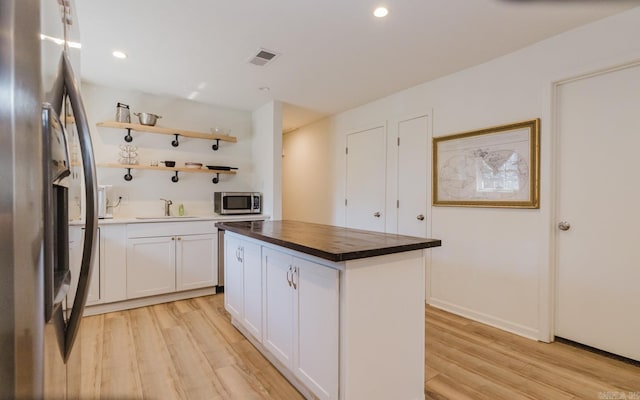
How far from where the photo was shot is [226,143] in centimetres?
429

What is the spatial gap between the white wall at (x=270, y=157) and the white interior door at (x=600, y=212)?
2902 mm

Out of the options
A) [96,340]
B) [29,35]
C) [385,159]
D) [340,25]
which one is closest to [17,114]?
[29,35]

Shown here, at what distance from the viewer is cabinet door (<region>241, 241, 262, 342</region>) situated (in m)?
2.20

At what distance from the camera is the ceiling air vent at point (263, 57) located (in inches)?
105

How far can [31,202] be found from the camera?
1.46 feet

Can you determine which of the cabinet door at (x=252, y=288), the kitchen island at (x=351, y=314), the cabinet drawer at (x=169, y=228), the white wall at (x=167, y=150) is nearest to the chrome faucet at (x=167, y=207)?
the white wall at (x=167, y=150)

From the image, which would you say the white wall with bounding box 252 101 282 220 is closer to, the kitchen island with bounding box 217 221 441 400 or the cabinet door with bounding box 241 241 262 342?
the cabinet door with bounding box 241 241 262 342

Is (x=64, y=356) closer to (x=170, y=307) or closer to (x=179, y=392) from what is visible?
(x=179, y=392)

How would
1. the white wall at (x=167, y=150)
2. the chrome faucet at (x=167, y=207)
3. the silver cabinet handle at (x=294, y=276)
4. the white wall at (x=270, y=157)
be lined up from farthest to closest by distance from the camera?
the white wall at (x=270, y=157)
the chrome faucet at (x=167, y=207)
the white wall at (x=167, y=150)
the silver cabinet handle at (x=294, y=276)

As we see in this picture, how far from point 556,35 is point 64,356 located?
3.36 m

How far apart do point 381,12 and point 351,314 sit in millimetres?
1962

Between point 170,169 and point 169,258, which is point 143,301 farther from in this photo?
point 170,169

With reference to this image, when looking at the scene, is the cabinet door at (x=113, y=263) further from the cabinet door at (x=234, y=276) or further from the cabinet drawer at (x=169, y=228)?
the cabinet door at (x=234, y=276)

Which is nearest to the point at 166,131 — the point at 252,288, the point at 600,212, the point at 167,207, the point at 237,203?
the point at 167,207
